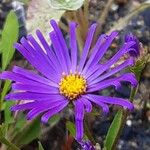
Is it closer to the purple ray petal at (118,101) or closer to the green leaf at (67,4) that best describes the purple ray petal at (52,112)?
the purple ray petal at (118,101)

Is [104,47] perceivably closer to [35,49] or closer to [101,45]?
[101,45]

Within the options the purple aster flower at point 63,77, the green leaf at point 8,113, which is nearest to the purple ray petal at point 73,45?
the purple aster flower at point 63,77

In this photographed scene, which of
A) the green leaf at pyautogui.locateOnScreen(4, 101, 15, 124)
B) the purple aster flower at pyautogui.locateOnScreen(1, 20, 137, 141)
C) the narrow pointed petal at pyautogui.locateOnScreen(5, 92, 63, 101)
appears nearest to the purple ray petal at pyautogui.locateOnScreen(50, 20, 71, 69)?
the purple aster flower at pyautogui.locateOnScreen(1, 20, 137, 141)

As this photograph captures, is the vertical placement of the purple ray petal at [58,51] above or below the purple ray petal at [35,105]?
above

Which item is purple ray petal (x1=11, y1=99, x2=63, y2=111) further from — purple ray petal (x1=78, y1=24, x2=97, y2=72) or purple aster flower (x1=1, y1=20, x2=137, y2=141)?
purple ray petal (x1=78, y1=24, x2=97, y2=72)

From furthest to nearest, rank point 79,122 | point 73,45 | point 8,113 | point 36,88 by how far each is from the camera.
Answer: point 8,113 < point 73,45 < point 36,88 < point 79,122

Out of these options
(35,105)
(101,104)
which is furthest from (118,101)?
(35,105)

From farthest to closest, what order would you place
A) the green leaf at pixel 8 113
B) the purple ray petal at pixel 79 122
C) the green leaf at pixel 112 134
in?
the green leaf at pixel 8 113
the green leaf at pixel 112 134
the purple ray petal at pixel 79 122
